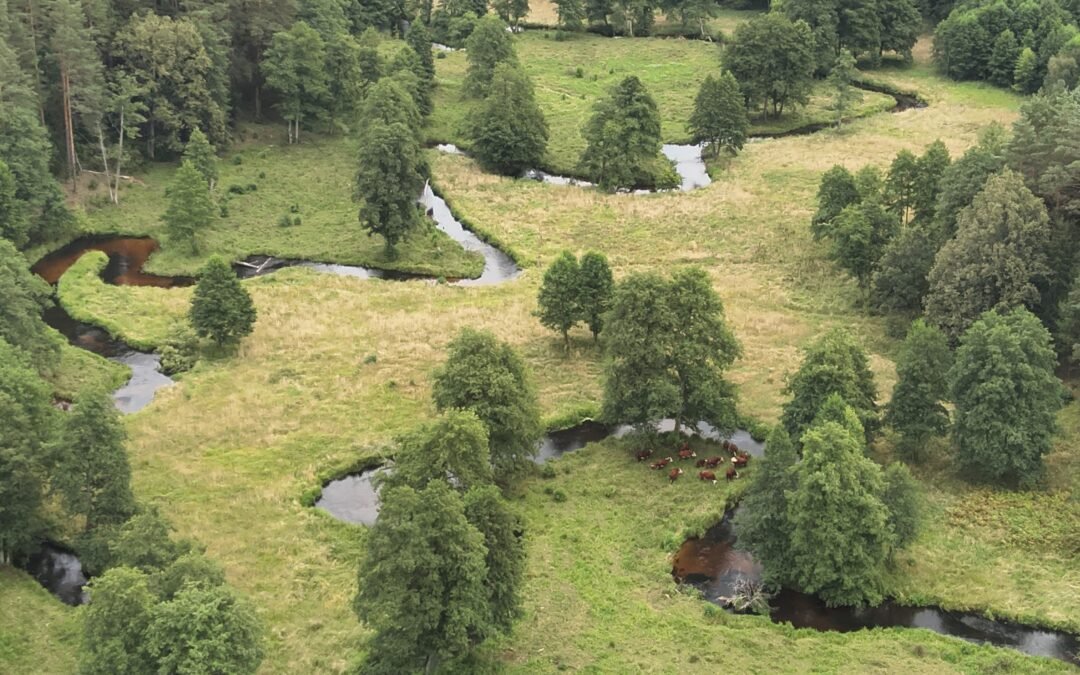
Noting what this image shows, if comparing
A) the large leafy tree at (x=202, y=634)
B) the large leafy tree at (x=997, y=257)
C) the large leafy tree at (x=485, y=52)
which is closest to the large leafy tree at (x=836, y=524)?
the large leafy tree at (x=997, y=257)

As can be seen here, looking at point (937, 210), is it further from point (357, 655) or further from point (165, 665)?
point (165, 665)

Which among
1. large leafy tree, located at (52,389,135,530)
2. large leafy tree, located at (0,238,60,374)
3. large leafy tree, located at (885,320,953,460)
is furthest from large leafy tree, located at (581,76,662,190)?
large leafy tree, located at (52,389,135,530)

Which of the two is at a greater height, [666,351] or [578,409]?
[666,351]

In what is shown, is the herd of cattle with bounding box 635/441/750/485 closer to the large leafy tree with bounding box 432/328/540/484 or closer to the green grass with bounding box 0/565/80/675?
the large leafy tree with bounding box 432/328/540/484

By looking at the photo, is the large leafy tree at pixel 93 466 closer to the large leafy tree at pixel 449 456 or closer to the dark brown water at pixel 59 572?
the dark brown water at pixel 59 572

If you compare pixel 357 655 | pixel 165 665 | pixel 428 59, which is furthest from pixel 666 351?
pixel 428 59

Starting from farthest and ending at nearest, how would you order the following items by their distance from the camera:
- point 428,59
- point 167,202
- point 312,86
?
point 428,59 → point 312,86 → point 167,202
